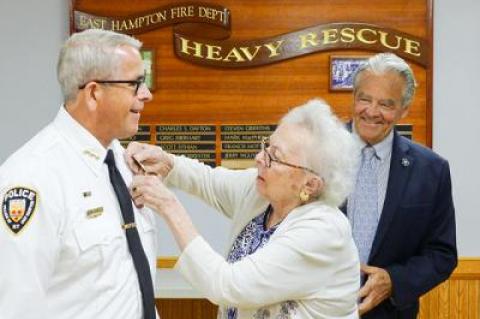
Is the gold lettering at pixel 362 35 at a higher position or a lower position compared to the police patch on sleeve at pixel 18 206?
higher

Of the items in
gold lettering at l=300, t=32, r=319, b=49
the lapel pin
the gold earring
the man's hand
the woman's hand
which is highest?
gold lettering at l=300, t=32, r=319, b=49

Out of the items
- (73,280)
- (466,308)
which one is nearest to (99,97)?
(73,280)

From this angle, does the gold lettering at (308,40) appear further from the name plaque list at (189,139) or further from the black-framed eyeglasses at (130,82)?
the black-framed eyeglasses at (130,82)

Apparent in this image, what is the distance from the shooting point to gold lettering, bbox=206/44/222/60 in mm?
3512

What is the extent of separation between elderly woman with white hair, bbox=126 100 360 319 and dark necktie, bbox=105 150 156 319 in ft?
0.21

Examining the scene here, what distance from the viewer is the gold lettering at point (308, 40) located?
349 centimetres

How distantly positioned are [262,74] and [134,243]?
6.56ft

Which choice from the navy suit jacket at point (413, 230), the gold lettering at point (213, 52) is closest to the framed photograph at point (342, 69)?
the gold lettering at point (213, 52)

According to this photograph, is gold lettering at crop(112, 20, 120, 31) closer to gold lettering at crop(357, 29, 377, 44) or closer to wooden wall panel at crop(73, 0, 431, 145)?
wooden wall panel at crop(73, 0, 431, 145)

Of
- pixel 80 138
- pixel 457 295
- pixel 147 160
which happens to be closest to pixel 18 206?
pixel 80 138

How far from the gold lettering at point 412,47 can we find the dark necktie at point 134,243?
2.19 meters

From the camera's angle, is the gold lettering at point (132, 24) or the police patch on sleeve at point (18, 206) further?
the gold lettering at point (132, 24)

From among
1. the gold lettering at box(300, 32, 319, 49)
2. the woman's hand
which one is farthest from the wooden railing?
the woman's hand

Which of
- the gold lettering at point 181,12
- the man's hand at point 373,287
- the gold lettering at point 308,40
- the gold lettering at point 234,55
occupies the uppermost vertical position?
the gold lettering at point 181,12
